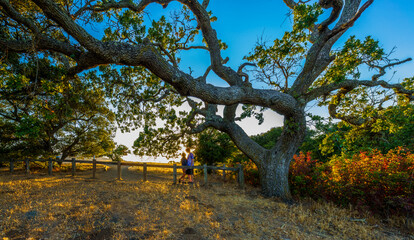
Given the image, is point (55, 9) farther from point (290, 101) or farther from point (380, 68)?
point (380, 68)

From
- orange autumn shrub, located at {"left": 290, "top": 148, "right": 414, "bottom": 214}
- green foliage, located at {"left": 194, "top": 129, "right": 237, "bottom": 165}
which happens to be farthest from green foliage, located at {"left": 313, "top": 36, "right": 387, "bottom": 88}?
green foliage, located at {"left": 194, "top": 129, "right": 237, "bottom": 165}

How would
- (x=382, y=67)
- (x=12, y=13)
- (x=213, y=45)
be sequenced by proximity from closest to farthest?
(x=12, y=13), (x=213, y=45), (x=382, y=67)

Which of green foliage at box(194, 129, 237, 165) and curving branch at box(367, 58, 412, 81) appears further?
green foliage at box(194, 129, 237, 165)

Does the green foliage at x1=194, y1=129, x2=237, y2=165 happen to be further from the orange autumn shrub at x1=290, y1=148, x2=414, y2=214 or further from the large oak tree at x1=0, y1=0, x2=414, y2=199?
the orange autumn shrub at x1=290, y1=148, x2=414, y2=214

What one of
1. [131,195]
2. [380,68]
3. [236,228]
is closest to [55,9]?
[131,195]

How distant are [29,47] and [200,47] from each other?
719cm

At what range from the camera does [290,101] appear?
6684mm

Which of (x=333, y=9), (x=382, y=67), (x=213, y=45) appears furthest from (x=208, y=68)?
(x=382, y=67)

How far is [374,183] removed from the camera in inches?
222

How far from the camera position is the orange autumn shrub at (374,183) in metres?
5.13

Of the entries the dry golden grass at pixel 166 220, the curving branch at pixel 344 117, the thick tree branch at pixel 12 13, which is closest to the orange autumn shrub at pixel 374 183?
the dry golden grass at pixel 166 220

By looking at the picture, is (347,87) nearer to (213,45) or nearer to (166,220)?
(213,45)

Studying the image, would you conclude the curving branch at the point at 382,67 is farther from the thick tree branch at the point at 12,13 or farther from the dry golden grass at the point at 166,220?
the thick tree branch at the point at 12,13

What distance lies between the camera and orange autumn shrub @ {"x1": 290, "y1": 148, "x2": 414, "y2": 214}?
202 inches
